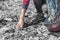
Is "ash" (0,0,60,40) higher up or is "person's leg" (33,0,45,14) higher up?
"person's leg" (33,0,45,14)

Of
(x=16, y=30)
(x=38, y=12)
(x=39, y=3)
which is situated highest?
(x=39, y=3)

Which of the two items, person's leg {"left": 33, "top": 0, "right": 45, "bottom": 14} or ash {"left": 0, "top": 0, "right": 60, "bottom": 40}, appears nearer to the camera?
ash {"left": 0, "top": 0, "right": 60, "bottom": 40}

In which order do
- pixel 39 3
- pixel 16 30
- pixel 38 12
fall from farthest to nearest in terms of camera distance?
pixel 38 12
pixel 39 3
pixel 16 30

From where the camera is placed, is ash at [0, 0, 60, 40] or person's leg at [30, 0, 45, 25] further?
person's leg at [30, 0, 45, 25]

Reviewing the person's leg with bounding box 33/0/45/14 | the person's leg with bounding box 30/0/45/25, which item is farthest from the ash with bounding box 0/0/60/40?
the person's leg with bounding box 33/0/45/14

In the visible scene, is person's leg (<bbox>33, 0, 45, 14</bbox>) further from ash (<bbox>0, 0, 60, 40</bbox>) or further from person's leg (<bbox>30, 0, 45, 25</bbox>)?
ash (<bbox>0, 0, 60, 40</bbox>)

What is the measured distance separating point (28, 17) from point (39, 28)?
482 mm

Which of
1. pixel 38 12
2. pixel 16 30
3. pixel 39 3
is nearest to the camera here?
pixel 16 30

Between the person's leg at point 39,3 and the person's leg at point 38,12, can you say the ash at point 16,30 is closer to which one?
the person's leg at point 38,12

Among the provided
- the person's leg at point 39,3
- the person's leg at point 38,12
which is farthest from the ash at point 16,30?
the person's leg at point 39,3

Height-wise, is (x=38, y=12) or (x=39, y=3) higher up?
(x=39, y=3)

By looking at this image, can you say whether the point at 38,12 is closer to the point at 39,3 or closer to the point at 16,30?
the point at 39,3

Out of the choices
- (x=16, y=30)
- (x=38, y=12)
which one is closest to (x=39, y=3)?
(x=38, y=12)

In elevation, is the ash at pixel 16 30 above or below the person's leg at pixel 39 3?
below
